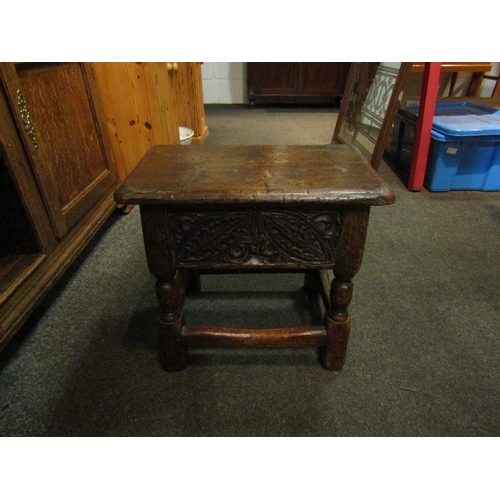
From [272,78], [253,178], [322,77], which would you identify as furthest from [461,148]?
[272,78]

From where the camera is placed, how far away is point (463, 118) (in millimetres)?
1887

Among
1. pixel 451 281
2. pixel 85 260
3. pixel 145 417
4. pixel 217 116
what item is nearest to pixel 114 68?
pixel 85 260

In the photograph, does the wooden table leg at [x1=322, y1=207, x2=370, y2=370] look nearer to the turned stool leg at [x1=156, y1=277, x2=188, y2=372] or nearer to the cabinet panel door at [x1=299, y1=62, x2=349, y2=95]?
Answer: the turned stool leg at [x1=156, y1=277, x2=188, y2=372]

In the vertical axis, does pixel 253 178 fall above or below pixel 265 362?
above

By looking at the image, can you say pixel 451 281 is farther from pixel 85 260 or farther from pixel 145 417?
pixel 85 260

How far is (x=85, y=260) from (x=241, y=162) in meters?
0.90

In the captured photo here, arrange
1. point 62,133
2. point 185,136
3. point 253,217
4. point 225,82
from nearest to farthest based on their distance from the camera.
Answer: point 253,217, point 62,133, point 185,136, point 225,82

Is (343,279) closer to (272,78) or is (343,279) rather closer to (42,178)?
(42,178)

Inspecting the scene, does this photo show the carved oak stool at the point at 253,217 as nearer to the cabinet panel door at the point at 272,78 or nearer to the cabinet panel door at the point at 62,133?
the cabinet panel door at the point at 62,133

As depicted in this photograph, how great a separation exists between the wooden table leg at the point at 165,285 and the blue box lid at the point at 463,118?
63.1 inches

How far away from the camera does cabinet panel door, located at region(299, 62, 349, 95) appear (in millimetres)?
3867

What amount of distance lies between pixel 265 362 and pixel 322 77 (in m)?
3.92

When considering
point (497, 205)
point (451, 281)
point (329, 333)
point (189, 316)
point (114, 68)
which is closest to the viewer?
point (329, 333)

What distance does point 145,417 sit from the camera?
778 millimetres
